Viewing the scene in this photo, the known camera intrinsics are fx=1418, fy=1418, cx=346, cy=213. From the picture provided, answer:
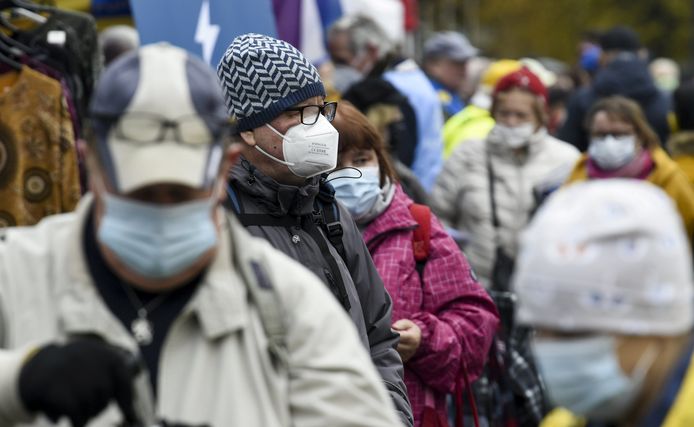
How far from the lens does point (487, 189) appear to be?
8547 mm

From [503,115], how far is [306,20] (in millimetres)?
1414

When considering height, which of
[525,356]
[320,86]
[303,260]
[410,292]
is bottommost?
[525,356]

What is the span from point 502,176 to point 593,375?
5930mm

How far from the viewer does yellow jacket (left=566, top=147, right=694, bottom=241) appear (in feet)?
25.8

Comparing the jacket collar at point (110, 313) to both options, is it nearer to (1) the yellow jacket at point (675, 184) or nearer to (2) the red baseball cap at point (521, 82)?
(1) the yellow jacket at point (675, 184)

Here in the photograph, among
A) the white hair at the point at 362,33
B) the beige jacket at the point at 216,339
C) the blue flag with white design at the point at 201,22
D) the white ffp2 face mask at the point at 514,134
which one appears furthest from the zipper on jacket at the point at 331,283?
the white hair at the point at 362,33

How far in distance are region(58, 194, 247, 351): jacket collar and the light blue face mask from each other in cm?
8

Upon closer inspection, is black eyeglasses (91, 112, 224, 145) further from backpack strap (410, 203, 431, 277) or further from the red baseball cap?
the red baseball cap

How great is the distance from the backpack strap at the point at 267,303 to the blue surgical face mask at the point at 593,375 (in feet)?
1.77

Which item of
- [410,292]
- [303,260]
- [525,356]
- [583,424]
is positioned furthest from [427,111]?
[583,424]

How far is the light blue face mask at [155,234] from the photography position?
9.28ft

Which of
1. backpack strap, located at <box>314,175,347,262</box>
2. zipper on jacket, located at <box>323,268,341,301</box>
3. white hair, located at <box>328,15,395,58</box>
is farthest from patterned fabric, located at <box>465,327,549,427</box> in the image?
white hair, located at <box>328,15,395,58</box>

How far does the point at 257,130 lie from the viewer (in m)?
4.80

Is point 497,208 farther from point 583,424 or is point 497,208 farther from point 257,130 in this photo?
point 583,424
